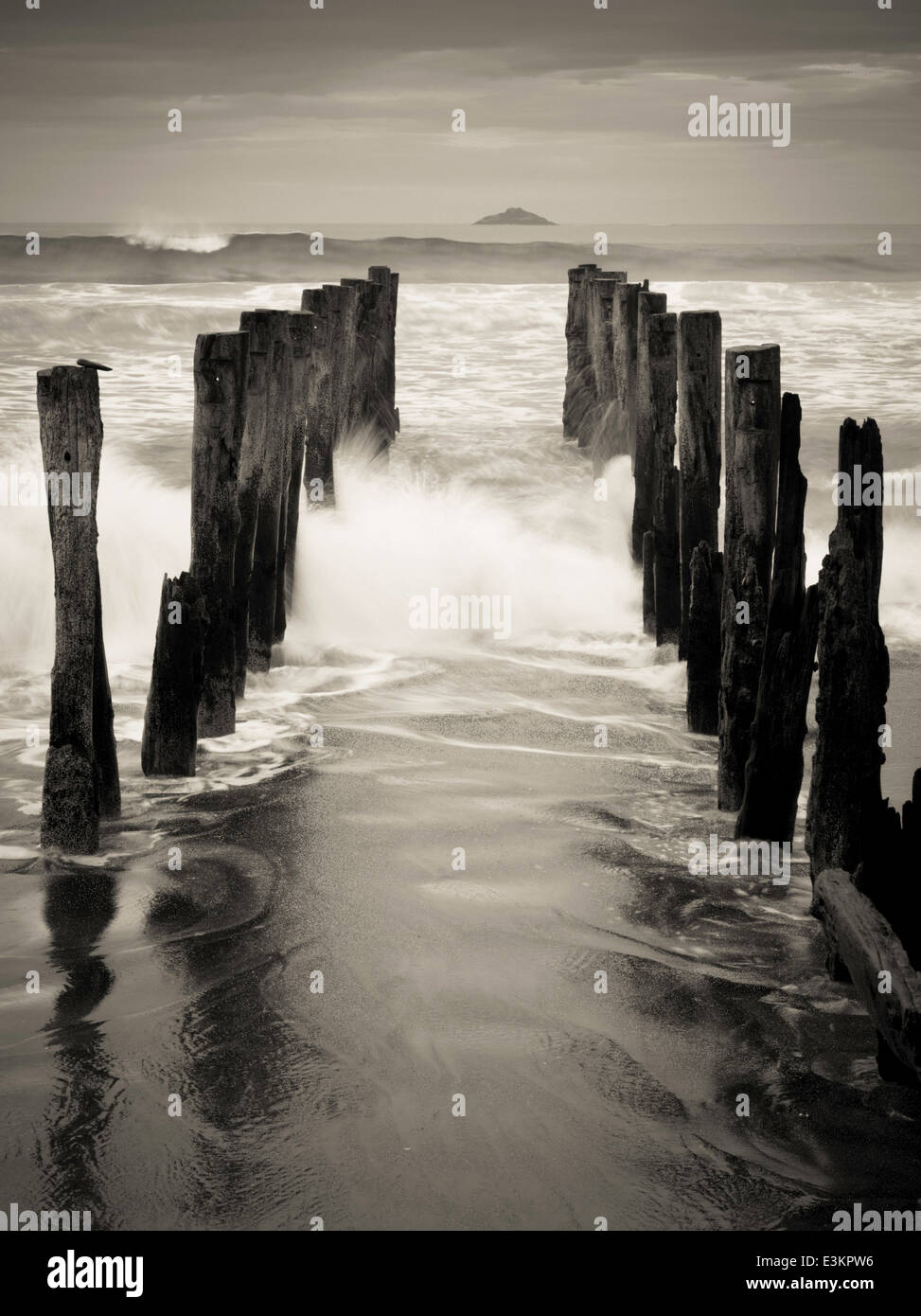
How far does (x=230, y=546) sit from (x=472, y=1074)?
14.2 ft

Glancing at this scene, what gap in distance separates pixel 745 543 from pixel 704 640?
1.23 metres

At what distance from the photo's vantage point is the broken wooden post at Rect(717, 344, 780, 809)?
698 cm

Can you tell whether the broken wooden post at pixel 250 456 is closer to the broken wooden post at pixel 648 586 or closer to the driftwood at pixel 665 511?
the driftwood at pixel 665 511

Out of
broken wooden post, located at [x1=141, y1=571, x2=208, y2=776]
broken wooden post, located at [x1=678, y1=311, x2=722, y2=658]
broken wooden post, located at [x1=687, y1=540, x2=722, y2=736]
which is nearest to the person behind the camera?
broken wooden post, located at [x1=141, y1=571, x2=208, y2=776]

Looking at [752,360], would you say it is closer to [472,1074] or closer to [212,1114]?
[472,1074]

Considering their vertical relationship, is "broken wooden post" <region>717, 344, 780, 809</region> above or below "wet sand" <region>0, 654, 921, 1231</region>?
above

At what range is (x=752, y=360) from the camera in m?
7.02

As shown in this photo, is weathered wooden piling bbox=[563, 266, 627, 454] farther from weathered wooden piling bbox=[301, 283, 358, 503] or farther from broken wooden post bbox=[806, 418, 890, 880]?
broken wooden post bbox=[806, 418, 890, 880]

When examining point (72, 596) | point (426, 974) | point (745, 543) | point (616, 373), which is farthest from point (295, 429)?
point (426, 974)

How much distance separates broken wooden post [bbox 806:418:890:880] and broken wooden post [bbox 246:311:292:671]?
15.0 ft

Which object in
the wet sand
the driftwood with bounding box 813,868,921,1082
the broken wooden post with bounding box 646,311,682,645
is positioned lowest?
the wet sand

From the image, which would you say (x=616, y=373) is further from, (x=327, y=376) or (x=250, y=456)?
(x=250, y=456)

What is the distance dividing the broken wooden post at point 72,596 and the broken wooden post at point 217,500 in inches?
70.0

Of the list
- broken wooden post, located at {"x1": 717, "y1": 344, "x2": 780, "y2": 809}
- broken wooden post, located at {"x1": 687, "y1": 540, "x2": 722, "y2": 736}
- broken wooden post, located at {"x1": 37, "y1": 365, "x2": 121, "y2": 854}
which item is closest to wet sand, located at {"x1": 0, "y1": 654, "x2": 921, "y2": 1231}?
broken wooden post, located at {"x1": 37, "y1": 365, "x2": 121, "y2": 854}
